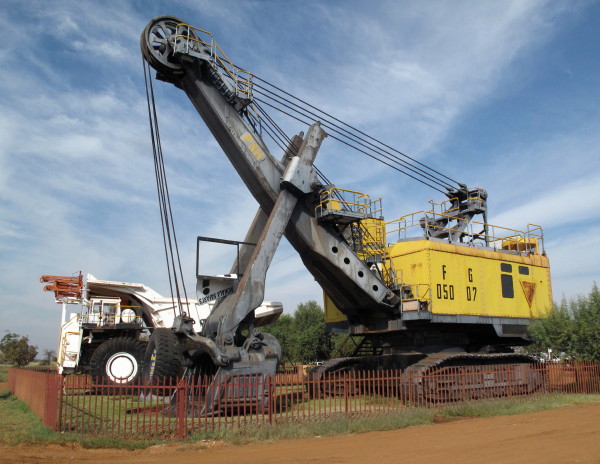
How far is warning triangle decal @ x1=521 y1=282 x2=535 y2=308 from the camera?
18.7 metres

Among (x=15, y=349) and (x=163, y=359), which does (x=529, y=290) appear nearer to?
(x=163, y=359)

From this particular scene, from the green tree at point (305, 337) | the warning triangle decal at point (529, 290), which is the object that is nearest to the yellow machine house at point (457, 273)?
the warning triangle decal at point (529, 290)

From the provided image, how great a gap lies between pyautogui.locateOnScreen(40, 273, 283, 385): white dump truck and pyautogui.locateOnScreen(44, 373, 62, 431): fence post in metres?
4.78

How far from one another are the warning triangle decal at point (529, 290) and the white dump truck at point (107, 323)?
10.9 m

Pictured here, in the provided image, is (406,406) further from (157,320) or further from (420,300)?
(157,320)

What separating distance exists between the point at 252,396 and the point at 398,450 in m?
4.37

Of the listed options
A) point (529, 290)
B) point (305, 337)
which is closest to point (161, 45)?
point (529, 290)

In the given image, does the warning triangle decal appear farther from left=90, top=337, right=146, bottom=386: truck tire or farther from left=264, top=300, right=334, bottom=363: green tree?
left=264, top=300, right=334, bottom=363: green tree

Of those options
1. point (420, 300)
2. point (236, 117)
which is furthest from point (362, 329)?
point (236, 117)

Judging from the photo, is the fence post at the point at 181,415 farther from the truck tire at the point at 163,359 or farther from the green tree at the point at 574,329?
the green tree at the point at 574,329

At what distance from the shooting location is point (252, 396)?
12516 millimetres

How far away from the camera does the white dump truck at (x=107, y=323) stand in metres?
18.0

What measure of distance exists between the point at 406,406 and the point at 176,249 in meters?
7.11

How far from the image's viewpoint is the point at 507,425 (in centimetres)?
1160
